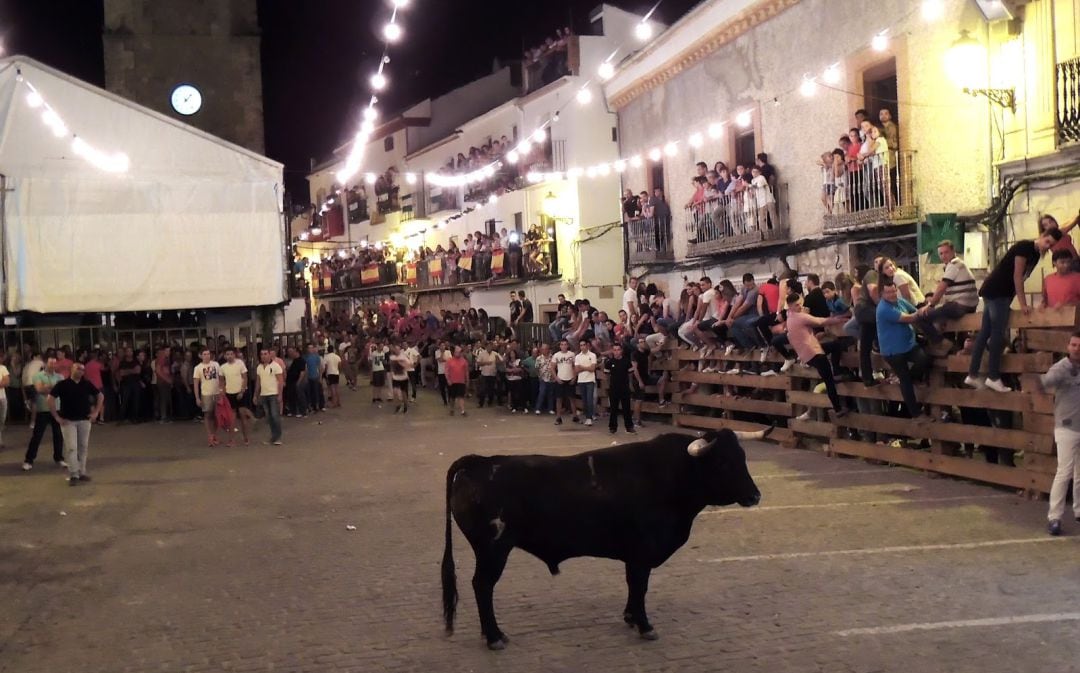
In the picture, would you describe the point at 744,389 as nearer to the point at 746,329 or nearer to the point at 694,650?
the point at 746,329

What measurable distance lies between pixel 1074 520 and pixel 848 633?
4.14m

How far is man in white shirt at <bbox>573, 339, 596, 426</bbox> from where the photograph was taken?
20.3 m

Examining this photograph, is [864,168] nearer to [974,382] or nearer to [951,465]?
[974,382]

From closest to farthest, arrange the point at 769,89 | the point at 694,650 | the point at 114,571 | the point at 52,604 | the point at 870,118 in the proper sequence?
1. the point at 694,650
2. the point at 52,604
3. the point at 114,571
4. the point at 870,118
5. the point at 769,89

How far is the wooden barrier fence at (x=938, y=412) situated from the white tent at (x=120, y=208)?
13.2 metres

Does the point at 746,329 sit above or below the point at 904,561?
above

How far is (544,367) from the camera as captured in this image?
875 inches

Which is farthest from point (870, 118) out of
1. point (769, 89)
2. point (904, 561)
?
point (904, 561)

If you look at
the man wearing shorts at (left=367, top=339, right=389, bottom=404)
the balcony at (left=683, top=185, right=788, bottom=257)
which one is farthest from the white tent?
the balcony at (left=683, top=185, right=788, bottom=257)

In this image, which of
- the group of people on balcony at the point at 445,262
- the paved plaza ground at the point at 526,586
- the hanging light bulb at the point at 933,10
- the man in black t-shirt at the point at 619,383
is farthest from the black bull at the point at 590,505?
Answer: the group of people on balcony at the point at 445,262

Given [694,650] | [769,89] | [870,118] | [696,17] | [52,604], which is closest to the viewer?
[694,650]

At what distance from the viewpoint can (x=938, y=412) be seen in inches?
494

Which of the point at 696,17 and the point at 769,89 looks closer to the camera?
the point at 769,89

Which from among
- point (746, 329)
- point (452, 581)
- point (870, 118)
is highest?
point (870, 118)
